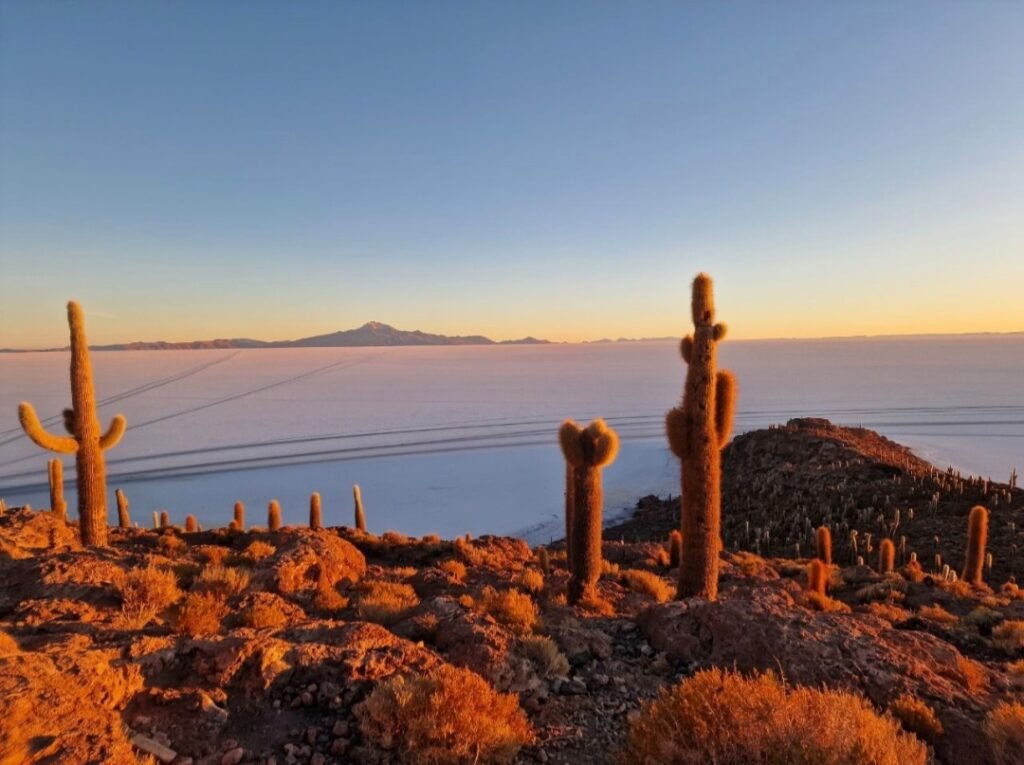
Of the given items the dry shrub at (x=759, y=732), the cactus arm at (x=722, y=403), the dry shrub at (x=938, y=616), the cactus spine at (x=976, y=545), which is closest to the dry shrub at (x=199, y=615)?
the dry shrub at (x=759, y=732)

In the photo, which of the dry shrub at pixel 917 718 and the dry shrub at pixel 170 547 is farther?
the dry shrub at pixel 170 547

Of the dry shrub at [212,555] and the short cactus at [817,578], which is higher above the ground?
the dry shrub at [212,555]

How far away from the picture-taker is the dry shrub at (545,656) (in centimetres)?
541

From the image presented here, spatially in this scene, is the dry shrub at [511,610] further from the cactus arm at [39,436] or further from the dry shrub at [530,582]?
the cactus arm at [39,436]

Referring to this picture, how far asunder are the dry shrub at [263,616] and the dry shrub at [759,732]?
174 inches

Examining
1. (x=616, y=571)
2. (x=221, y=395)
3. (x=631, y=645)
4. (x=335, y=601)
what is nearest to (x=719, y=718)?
(x=631, y=645)

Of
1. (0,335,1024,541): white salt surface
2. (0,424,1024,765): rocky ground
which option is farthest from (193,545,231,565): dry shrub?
(0,335,1024,541): white salt surface

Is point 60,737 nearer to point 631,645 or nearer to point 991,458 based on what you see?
point 631,645

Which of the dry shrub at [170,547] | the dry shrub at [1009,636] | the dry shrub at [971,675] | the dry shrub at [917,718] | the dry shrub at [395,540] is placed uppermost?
the dry shrub at [917,718]

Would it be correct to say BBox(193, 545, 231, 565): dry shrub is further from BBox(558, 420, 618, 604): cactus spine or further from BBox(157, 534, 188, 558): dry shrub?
BBox(558, 420, 618, 604): cactus spine

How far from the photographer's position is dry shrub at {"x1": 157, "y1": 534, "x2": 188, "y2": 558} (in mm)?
11820

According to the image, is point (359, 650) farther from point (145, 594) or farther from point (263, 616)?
point (145, 594)

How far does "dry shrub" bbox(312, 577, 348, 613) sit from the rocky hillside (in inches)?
603

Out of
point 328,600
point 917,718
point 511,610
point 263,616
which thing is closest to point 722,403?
point 511,610
